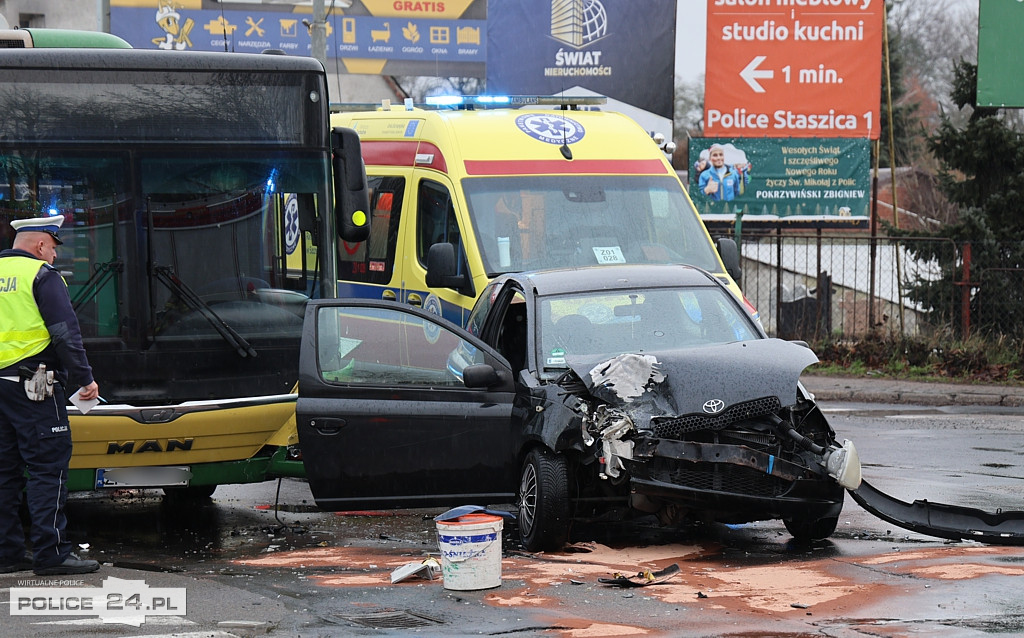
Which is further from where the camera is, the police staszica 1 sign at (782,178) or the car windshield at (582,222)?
the police staszica 1 sign at (782,178)

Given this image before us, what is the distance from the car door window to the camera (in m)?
8.27

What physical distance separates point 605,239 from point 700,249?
2.61 ft

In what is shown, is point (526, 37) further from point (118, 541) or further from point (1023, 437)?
point (118, 541)

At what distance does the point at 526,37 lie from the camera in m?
23.6

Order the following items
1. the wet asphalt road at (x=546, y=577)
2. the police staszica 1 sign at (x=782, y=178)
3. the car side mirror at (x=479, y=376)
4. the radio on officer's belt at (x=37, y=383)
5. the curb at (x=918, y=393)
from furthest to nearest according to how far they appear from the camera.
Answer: the police staszica 1 sign at (x=782, y=178), the curb at (x=918, y=393), the car side mirror at (x=479, y=376), the radio on officer's belt at (x=37, y=383), the wet asphalt road at (x=546, y=577)

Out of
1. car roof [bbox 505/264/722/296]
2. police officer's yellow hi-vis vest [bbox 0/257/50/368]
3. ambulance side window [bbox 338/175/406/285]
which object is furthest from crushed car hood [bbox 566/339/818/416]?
ambulance side window [bbox 338/175/406/285]

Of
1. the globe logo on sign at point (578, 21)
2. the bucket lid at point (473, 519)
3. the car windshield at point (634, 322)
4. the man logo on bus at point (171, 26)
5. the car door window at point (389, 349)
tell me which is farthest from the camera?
the man logo on bus at point (171, 26)

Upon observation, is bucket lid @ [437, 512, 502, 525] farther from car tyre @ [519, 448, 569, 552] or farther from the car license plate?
the car license plate

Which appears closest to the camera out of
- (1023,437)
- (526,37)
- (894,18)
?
(1023,437)

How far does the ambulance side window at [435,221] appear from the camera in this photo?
11609 mm

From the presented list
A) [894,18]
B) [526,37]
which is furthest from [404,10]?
[894,18]

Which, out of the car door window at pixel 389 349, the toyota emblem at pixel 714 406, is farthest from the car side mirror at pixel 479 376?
the toyota emblem at pixel 714 406

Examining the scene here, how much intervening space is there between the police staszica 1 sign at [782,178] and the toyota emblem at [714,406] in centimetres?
1450

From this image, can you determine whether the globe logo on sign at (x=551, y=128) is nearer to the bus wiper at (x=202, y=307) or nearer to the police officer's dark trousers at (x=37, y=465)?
the bus wiper at (x=202, y=307)
